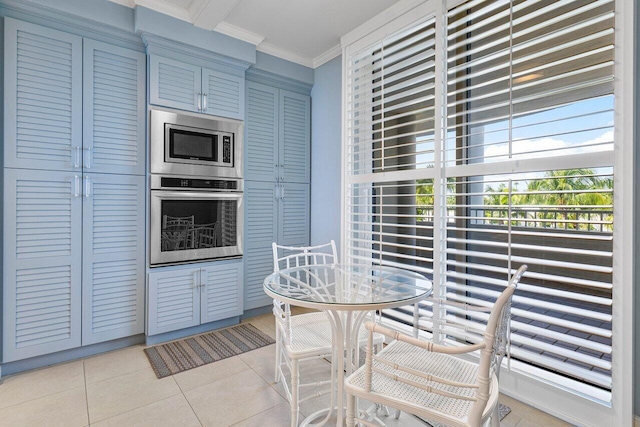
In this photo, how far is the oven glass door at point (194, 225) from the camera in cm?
267

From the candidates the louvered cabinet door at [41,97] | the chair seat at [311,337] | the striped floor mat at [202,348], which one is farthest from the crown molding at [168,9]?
the striped floor mat at [202,348]

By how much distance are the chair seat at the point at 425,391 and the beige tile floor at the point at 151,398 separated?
1.73 ft

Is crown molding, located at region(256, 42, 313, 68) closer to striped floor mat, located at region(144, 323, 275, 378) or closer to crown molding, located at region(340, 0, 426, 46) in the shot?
crown molding, located at region(340, 0, 426, 46)

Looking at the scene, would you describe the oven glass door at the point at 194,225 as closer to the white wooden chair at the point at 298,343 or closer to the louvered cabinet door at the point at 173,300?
the louvered cabinet door at the point at 173,300

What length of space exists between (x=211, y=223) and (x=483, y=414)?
8.19 ft

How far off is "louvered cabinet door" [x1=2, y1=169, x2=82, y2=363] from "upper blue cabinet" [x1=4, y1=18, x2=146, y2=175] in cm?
16

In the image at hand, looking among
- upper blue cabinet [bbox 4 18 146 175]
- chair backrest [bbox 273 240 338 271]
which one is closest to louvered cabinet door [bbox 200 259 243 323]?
chair backrest [bbox 273 240 338 271]

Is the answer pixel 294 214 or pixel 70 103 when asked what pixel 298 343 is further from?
pixel 70 103

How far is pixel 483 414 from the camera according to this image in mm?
1088

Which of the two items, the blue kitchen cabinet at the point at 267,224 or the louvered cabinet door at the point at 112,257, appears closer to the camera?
the louvered cabinet door at the point at 112,257

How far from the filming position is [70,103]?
237 centimetres

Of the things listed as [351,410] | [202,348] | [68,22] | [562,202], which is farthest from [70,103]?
[562,202]

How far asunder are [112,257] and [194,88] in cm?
156

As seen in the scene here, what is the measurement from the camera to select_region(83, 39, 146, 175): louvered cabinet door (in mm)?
2443
